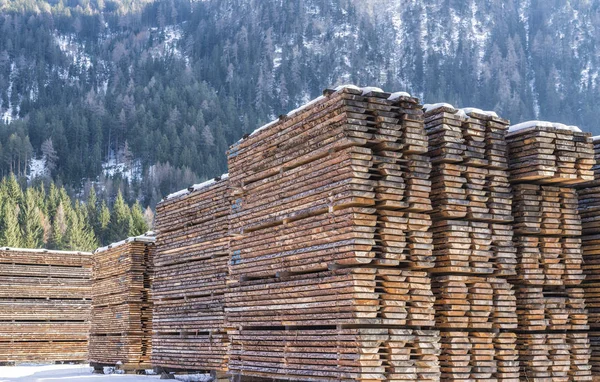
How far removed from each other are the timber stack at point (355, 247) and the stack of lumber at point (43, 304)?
61.2 ft

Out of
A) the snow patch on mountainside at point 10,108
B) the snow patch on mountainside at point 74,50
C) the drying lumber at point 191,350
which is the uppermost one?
the snow patch on mountainside at point 74,50

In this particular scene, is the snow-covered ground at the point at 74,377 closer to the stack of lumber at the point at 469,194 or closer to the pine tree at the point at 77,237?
the stack of lumber at the point at 469,194

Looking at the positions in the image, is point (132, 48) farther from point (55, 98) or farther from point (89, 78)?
point (55, 98)

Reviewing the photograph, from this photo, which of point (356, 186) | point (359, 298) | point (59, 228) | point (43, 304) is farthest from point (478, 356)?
point (59, 228)

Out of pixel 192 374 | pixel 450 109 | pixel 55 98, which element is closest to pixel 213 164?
pixel 55 98

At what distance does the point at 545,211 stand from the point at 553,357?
250cm

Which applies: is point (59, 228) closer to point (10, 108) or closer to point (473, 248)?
point (473, 248)

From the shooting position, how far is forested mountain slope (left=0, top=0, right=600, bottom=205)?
117000 millimetres

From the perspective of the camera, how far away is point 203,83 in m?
149

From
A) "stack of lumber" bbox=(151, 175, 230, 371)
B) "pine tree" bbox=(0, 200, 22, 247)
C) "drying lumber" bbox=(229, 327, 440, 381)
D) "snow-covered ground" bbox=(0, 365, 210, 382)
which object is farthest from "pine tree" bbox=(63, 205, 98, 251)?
"drying lumber" bbox=(229, 327, 440, 381)

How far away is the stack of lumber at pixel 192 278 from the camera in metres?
17.3

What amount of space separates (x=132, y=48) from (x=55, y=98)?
174 feet

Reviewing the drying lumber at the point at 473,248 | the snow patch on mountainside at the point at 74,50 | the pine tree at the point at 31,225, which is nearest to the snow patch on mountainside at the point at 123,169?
the pine tree at the point at 31,225

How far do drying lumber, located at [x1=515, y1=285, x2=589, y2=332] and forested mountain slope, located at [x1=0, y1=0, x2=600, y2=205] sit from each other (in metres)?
97.4
